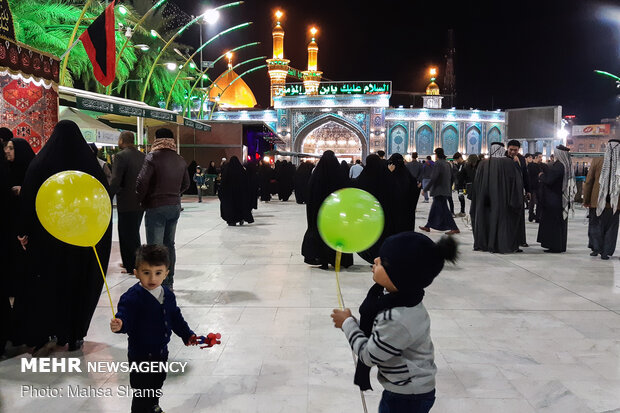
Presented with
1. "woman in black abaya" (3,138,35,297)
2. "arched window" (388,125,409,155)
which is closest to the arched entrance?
"arched window" (388,125,409,155)

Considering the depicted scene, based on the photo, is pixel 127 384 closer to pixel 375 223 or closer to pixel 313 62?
pixel 375 223

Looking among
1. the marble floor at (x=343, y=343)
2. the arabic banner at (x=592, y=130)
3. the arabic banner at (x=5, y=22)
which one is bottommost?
the marble floor at (x=343, y=343)

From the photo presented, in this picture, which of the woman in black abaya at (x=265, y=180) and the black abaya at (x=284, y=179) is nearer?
the woman in black abaya at (x=265, y=180)

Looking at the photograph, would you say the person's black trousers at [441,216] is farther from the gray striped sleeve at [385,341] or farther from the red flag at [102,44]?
the gray striped sleeve at [385,341]

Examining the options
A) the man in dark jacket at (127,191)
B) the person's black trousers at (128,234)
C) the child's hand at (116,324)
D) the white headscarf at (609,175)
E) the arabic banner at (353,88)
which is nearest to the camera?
the child's hand at (116,324)

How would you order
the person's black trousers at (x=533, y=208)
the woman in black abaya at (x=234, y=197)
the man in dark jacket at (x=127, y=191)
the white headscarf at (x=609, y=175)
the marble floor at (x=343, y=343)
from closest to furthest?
the marble floor at (x=343, y=343) → the man in dark jacket at (x=127, y=191) → the white headscarf at (x=609, y=175) → the woman in black abaya at (x=234, y=197) → the person's black trousers at (x=533, y=208)

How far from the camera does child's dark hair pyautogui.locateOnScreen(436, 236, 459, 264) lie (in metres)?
1.73

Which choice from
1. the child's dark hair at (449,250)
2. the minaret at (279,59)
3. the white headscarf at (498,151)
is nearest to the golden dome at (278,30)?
the minaret at (279,59)

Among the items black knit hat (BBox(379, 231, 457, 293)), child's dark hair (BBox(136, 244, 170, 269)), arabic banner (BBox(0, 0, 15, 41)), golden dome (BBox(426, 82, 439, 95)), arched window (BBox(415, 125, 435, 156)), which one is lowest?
child's dark hair (BBox(136, 244, 170, 269))

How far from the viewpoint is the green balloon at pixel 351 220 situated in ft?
7.20

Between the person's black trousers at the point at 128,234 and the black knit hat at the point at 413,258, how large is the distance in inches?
177

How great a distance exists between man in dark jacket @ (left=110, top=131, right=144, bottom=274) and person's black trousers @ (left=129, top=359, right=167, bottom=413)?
304 centimetres

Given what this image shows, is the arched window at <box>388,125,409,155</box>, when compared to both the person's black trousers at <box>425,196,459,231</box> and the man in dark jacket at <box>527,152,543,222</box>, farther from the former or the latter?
the person's black trousers at <box>425,196,459,231</box>

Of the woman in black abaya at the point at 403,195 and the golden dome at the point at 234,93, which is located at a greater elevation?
the golden dome at the point at 234,93
